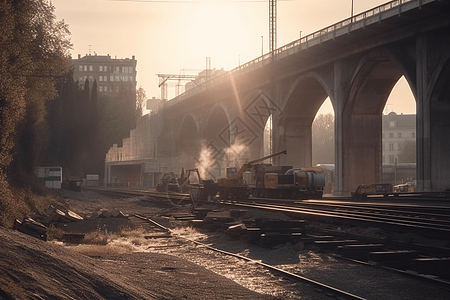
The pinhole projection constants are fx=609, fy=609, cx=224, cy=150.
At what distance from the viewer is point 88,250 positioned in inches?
651

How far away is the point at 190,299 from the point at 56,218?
15.1m

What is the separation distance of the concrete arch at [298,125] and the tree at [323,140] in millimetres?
104399

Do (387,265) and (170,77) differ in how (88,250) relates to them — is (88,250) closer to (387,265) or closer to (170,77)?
(387,265)

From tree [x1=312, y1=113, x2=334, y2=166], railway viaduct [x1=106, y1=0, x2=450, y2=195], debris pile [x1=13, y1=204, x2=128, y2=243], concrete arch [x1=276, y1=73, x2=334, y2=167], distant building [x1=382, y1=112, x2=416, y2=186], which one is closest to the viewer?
debris pile [x1=13, y1=204, x2=128, y2=243]

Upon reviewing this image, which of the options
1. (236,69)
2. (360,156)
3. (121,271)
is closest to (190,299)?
(121,271)

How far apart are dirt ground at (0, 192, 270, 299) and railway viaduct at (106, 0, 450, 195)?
1188 inches

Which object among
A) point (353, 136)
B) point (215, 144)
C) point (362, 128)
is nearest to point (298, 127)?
point (362, 128)

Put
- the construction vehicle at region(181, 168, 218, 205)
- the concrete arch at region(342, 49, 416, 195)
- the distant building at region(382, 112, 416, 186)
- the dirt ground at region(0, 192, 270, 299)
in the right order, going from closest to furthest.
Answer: the dirt ground at region(0, 192, 270, 299) < the construction vehicle at region(181, 168, 218, 205) < the concrete arch at region(342, 49, 416, 195) < the distant building at region(382, 112, 416, 186)

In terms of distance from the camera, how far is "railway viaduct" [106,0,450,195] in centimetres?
3994

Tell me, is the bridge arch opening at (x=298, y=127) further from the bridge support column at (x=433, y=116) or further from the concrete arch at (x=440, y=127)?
the concrete arch at (x=440, y=127)

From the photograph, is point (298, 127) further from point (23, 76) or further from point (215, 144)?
point (23, 76)

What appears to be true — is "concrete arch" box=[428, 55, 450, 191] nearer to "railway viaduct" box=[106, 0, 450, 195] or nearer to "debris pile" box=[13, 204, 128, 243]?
"railway viaduct" box=[106, 0, 450, 195]

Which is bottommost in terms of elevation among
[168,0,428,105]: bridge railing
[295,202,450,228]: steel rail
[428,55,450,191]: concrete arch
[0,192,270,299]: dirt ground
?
[0,192,270,299]: dirt ground

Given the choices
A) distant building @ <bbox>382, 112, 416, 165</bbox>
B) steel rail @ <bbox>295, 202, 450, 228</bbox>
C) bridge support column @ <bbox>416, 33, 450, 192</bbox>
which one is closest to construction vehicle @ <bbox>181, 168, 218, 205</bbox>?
steel rail @ <bbox>295, 202, 450, 228</bbox>
